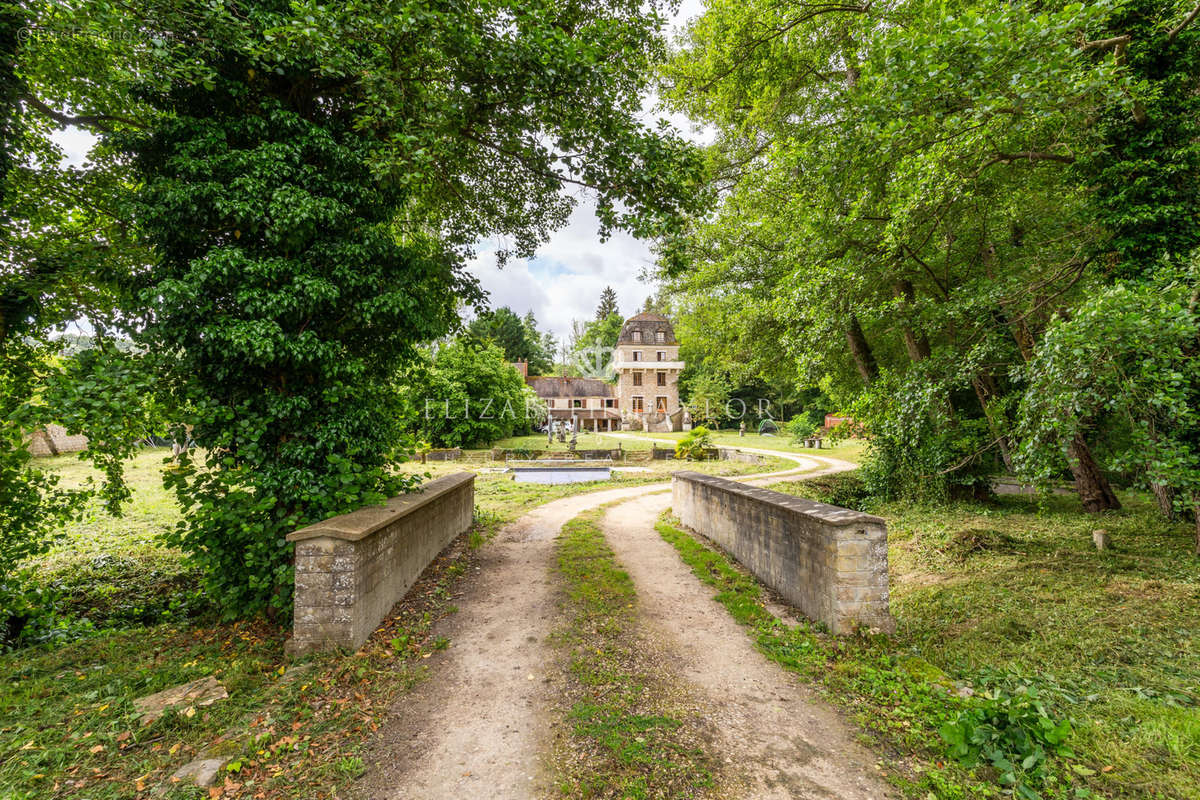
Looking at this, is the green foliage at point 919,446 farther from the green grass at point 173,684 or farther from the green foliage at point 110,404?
the green foliage at point 110,404

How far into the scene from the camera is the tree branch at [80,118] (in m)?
5.38

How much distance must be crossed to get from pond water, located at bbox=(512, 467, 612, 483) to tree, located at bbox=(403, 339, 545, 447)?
744cm

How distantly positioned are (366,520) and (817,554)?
16.1 feet

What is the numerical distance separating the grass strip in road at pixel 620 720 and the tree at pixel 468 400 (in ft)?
68.9

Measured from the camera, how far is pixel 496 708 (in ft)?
12.3

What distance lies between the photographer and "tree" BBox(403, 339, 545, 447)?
84.8 feet

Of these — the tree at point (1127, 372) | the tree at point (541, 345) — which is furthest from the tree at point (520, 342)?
the tree at point (1127, 372)

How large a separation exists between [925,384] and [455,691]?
6.83 metres

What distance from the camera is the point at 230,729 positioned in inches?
135

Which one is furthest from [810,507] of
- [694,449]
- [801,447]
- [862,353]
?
[801,447]

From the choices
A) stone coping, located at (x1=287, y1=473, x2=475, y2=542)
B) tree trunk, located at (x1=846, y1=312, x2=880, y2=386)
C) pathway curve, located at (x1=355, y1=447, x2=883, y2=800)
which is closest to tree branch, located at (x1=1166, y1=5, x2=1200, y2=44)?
tree trunk, located at (x1=846, y1=312, x2=880, y2=386)

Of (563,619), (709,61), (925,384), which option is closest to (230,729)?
(563,619)

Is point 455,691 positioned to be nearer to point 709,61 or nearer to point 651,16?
point 651,16

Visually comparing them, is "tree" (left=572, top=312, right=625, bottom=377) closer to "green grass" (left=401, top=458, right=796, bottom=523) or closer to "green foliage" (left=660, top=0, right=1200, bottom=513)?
"green grass" (left=401, top=458, right=796, bottom=523)
